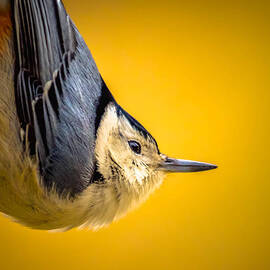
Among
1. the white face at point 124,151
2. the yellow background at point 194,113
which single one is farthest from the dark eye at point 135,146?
the yellow background at point 194,113

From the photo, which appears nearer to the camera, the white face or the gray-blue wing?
the gray-blue wing

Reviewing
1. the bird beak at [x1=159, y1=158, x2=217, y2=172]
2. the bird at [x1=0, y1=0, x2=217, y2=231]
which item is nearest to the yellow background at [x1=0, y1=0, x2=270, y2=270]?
the bird beak at [x1=159, y1=158, x2=217, y2=172]

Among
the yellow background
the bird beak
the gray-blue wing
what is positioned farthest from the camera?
the yellow background

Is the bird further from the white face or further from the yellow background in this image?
the yellow background

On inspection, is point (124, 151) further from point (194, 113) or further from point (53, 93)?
point (194, 113)

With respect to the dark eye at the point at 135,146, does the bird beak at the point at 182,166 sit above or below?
below

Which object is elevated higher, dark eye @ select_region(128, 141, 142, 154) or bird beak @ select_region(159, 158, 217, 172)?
dark eye @ select_region(128, 141, 142, 154)

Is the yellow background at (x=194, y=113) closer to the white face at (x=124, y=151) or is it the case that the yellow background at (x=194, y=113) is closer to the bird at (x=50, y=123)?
the white face at (x=124, y=151)
